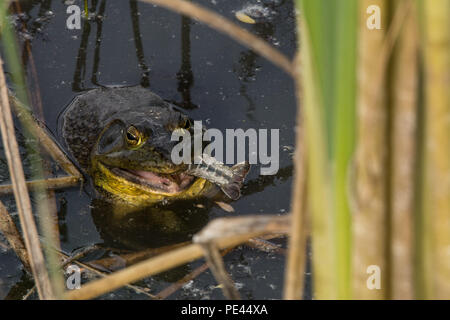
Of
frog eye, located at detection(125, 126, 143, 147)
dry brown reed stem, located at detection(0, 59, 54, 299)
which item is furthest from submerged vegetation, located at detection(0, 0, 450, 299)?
frog eye, located at detection(125, 126, 143, 147)

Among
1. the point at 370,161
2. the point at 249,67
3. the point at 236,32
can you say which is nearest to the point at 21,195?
the point at 236,32

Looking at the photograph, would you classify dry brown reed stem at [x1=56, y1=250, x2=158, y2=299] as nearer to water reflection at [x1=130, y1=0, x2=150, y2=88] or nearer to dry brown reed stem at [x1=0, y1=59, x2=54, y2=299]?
dry brown reed stem at [x1=0, y1=59, x2=54, y2=299]

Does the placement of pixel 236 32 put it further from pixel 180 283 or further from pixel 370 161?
pixel 180 283

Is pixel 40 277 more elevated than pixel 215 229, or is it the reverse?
pixel 215 229
